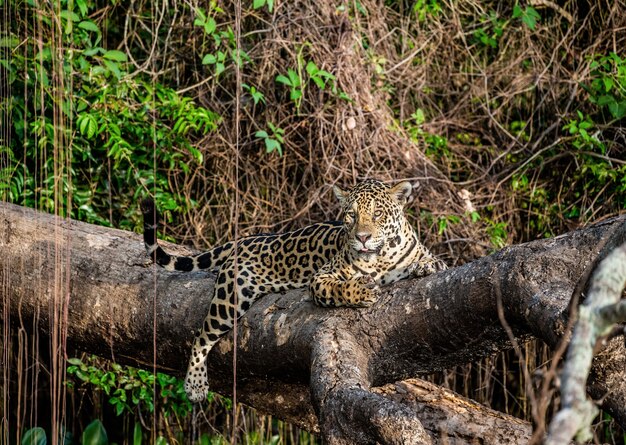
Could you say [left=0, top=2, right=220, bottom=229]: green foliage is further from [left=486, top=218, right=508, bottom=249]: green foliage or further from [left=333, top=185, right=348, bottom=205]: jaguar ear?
[left=486, top=218, right=508, bottom=249]: green foliage

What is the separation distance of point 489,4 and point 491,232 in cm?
207

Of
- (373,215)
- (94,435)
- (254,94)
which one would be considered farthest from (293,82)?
(94,435)

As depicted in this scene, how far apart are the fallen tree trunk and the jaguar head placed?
437 millimetres

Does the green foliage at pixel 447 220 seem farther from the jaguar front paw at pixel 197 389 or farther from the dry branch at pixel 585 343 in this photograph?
the dry branch at pixel 585 343

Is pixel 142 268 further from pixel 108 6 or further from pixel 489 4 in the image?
pixel 489 4

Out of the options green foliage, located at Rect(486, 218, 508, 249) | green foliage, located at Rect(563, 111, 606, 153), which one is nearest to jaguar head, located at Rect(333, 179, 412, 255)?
green foliage, located at Rect(486, 218, 508, 249)

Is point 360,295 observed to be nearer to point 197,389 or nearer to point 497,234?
point 197,389

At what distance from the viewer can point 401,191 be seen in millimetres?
5539

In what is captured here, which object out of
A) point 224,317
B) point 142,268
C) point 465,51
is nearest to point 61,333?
point 142,268

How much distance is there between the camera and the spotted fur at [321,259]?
526cm

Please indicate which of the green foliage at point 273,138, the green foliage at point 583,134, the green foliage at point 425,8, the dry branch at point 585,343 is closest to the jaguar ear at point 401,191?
the green foliage at point 273,138

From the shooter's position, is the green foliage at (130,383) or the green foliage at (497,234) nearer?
the green foliage at (130,383)

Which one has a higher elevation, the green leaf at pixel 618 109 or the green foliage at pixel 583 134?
the green leaf at pixel 618 109

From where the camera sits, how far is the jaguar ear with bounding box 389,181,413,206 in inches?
217
